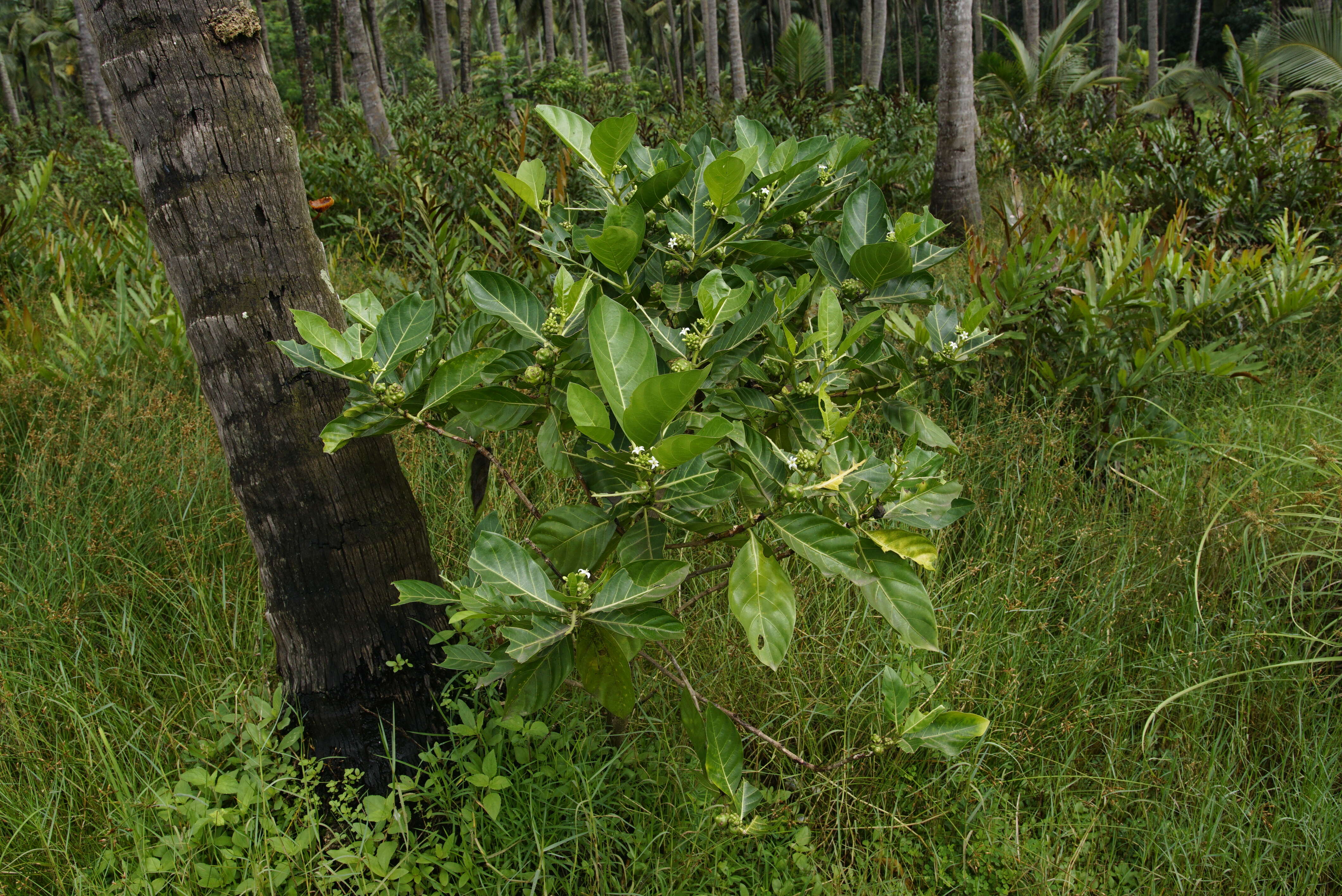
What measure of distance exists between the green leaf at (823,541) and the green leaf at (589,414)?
321mm

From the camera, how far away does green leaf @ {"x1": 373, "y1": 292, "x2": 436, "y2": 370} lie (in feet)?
4.88

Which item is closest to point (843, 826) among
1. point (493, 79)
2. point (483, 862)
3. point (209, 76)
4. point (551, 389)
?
point (483, 862)

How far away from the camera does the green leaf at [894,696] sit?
5.43ft

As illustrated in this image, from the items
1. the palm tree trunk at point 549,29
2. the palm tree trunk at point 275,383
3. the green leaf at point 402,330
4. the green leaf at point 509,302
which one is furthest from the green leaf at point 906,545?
the palm tree trunk at point 549,29

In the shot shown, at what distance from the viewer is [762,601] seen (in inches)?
49.8

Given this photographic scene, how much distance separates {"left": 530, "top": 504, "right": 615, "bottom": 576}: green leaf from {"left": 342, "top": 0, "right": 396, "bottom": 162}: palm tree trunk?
8.40 meters

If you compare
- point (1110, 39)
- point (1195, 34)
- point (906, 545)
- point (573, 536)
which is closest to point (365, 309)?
point (573, 536)

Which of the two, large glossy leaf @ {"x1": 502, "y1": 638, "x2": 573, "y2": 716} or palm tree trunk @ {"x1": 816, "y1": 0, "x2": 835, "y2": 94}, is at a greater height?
palm tree trunk @ {"x1": 816, "y1": 0, "x2": 835, "y2": 94}

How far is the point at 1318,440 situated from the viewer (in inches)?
117

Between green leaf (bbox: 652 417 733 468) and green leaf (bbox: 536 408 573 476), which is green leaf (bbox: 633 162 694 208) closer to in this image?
green leaf (bbox: 536 408 573 476)

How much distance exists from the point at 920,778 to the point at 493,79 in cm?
1284

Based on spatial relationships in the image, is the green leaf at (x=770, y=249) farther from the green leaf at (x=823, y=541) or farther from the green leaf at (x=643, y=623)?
the green leaf at (x=643, y=623)

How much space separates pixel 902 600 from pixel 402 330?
102 cm

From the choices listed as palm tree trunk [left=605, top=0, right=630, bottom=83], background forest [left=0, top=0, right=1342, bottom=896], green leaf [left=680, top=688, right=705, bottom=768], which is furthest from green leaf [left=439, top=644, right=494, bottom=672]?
palm tree trunk [left=605, top=0, right=630, bottom=83]
